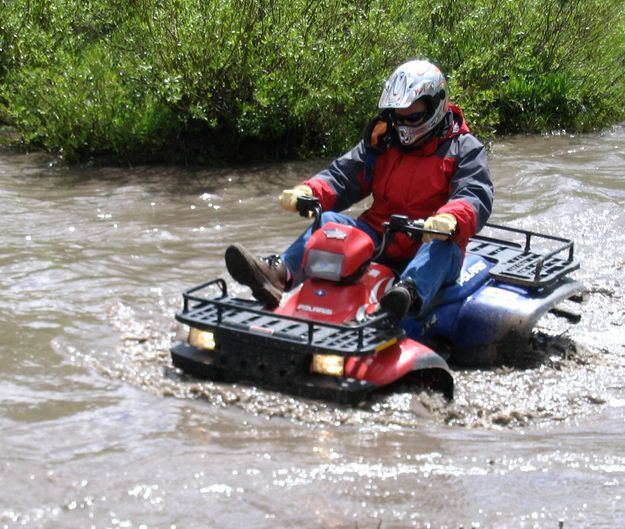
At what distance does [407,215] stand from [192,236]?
117 inches

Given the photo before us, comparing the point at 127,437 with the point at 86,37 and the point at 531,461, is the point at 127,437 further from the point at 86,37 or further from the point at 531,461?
the point at 86,37

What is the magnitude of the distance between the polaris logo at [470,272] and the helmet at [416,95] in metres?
0.82

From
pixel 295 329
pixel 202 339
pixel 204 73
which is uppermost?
pixel 204 73

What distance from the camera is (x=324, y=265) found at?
581 centimetres

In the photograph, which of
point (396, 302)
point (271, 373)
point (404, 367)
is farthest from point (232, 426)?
point (396, 302)

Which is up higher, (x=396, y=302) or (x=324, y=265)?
(x=324, y=265)

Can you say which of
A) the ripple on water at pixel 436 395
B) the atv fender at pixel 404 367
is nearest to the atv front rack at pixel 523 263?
the ripple on water at pixel 436 395

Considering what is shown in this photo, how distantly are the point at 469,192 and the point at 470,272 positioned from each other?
584mm

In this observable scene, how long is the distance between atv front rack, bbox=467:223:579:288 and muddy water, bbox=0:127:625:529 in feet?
1.45

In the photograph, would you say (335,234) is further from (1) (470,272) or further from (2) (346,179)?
(1) (470,272)

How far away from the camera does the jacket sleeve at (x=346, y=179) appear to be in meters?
6.54

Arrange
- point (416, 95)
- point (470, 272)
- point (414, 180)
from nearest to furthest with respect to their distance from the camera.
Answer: point (416, 95)
point (414, 180)
point (470, 272)

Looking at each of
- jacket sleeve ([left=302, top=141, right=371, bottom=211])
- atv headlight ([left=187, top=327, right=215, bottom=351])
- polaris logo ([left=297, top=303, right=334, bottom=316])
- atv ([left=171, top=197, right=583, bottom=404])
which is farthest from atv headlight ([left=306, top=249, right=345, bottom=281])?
jacket sleeve ([left=302, top=141, right=371, bottom=211])

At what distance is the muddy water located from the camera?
423 centimetres
